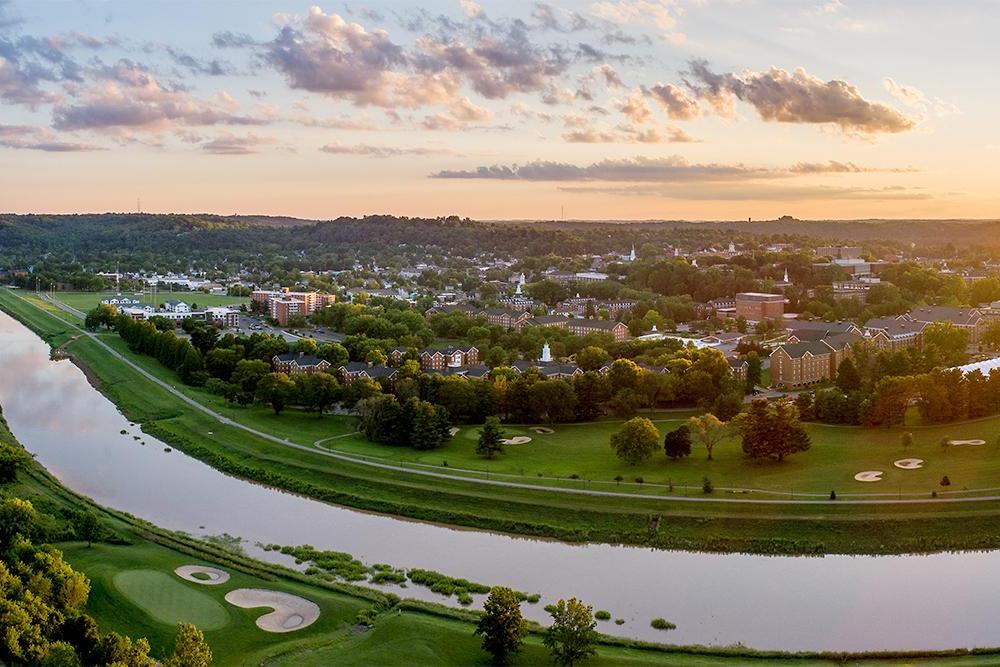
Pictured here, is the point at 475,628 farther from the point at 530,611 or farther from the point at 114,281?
the point at 114,281

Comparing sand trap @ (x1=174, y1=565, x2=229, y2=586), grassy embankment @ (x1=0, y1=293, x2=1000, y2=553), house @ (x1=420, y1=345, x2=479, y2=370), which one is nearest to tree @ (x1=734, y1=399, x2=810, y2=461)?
grassy embankment @ (x1=0, y1=293, x2=1000, y2=553)

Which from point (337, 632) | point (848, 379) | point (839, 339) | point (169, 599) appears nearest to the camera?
point (337, 632)

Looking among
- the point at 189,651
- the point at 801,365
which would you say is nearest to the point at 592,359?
the point at 801,365

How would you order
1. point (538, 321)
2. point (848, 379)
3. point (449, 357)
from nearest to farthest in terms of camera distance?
point (848, 379) < point (449, 357) < point (538, 321)

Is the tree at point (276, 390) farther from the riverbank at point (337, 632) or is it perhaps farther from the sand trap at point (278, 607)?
the sand trap at point (278, 607)

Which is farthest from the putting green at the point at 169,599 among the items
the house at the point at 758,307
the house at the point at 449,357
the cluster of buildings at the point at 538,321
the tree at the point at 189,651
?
the house at the point at 758,307

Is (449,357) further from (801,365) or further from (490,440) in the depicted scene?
(490,440)
